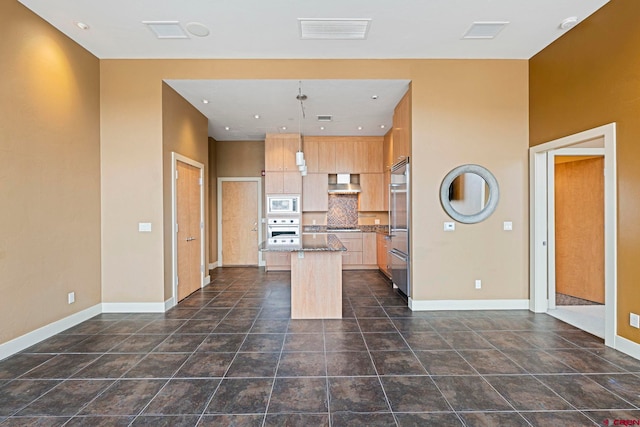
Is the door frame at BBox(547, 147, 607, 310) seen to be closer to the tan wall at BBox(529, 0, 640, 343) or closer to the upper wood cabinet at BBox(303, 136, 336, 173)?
the tan wall at BBox(529, 0, 640, 343)

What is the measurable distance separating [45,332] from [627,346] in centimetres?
584

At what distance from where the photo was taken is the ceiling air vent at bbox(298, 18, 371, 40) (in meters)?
3.38

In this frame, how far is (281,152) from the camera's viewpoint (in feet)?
23.0

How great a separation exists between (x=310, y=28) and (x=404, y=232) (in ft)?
9.70

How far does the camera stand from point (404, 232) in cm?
459

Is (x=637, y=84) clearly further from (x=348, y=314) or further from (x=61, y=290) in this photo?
(x=61, y=290)

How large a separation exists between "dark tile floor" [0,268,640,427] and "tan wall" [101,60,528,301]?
562 mm

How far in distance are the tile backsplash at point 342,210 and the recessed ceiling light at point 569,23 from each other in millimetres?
4973

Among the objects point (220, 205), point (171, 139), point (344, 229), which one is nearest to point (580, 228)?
point (344, 229)

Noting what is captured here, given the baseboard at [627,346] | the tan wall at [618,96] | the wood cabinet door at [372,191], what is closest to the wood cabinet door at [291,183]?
the wood cabinet door at [372,191]

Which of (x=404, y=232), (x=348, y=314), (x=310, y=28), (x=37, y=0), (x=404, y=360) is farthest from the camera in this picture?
(x=404, y=232)

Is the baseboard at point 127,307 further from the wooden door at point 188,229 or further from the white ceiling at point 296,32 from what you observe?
the white ceiling at point 296,32

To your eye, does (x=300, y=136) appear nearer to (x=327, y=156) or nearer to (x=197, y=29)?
(x=327, y=156)

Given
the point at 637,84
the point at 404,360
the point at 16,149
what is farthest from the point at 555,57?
the point at 16,149
